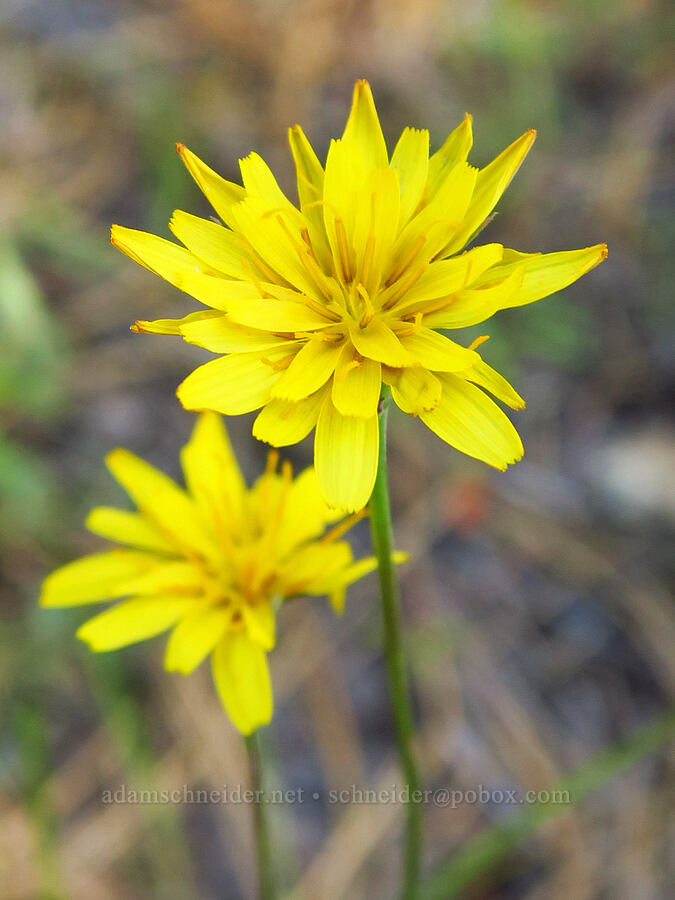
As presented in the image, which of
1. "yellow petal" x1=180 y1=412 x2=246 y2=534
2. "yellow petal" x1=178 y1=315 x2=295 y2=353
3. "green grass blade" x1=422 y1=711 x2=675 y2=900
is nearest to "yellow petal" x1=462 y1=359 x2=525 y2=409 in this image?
"yellow petal" x1=178 y1=315 x2=295 y2=353

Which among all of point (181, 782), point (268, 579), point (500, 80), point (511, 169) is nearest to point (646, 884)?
point (181, 782)

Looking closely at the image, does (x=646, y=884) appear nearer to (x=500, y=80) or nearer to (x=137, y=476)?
(x=137, y=476)

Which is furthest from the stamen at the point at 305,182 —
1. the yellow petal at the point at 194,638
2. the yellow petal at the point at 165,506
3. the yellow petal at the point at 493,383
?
the yellow petal at the point at 194,638

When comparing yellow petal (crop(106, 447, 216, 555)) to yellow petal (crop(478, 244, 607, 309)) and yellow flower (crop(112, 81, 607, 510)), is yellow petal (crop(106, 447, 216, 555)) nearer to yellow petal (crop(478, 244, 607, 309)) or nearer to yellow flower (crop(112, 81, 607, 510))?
yellow flower (crop(112, 81, 607, 510))

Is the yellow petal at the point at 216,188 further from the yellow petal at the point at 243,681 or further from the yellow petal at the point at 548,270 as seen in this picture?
the yellow petal at the point at 243,681

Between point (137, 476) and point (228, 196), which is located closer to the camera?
point (228, 196)

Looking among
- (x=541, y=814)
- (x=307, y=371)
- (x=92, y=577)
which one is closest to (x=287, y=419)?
(x=307, y=371)
